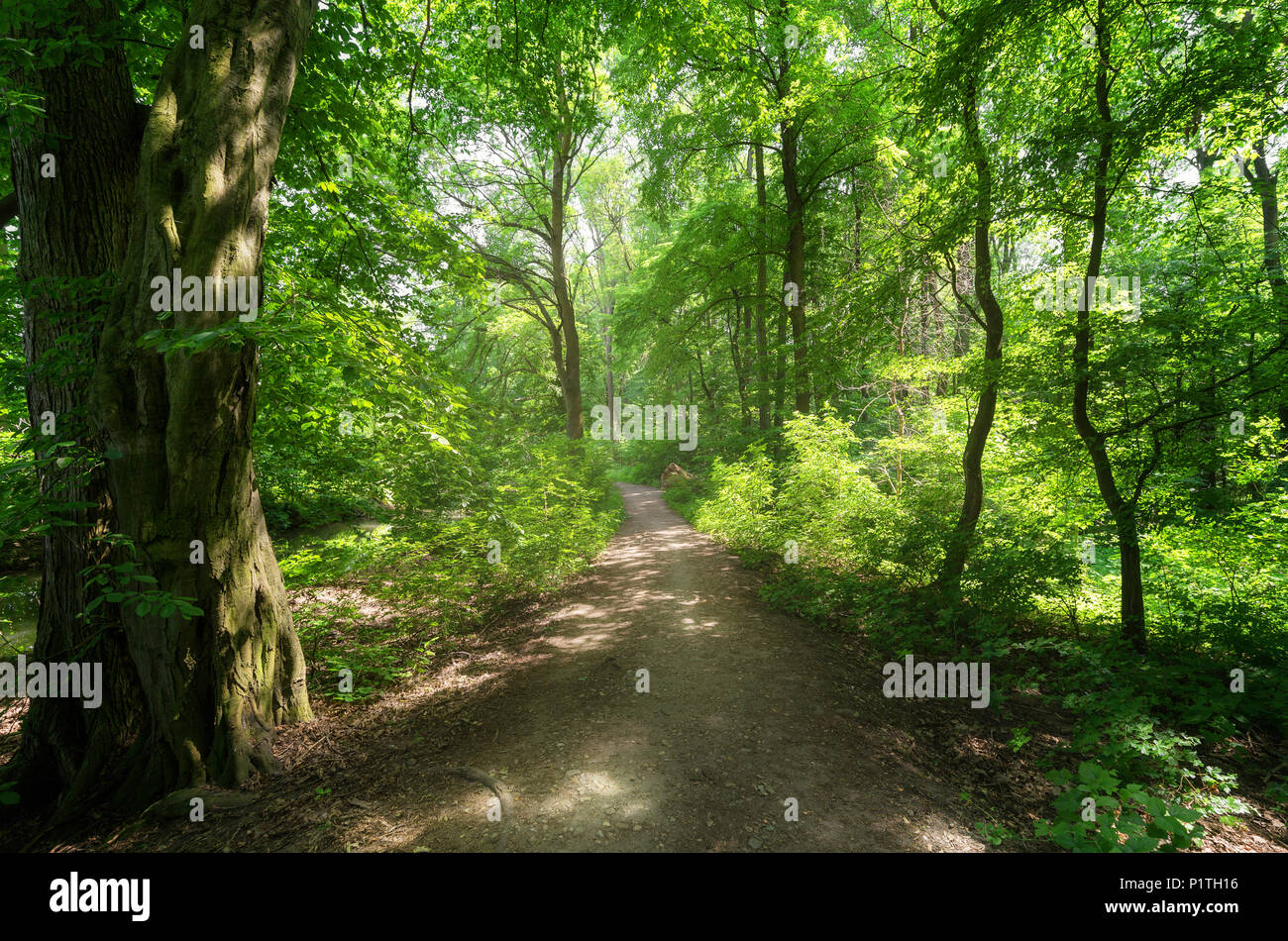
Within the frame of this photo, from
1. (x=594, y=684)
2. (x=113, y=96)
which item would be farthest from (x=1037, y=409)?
(x=113, y=96)

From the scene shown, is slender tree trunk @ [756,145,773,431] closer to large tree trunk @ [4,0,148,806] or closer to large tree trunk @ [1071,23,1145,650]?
large tree trunk @ [1071,23,1145,650]

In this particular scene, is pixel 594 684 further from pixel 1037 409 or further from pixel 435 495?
pixel 1037 409

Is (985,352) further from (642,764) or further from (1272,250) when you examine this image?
(642,764)

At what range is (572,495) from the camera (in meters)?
9.54

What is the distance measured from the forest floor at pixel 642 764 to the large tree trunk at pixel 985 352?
5.97 ft

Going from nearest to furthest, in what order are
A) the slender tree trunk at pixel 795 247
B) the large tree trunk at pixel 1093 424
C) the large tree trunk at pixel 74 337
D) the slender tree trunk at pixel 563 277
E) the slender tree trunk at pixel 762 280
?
the large tree trunk at pixel 74 337 < the large tree trunk at pixel 1093 424 < the slender tree trunk at pixel 795 247 < the slender tree trunk at pixel 762 280 < the slender tree trunk at pixel 563 277

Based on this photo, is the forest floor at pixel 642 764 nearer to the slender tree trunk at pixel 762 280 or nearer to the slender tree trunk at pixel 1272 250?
the slender tree trunk at pixel 1272 250

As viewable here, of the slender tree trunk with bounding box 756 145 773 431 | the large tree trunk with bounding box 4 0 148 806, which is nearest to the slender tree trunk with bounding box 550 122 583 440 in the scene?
the slender tree trunk with bounding box 756 145 773 431

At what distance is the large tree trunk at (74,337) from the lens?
303cm

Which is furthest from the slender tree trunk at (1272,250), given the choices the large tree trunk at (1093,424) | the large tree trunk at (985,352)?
the large tree trunk at (985,352)

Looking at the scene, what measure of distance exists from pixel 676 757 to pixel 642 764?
28cm

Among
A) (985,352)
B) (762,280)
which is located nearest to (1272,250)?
(985,352)

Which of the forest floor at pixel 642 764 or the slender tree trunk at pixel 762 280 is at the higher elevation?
the slender tree trunk at pixel 762 280

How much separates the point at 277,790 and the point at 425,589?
116 inches
